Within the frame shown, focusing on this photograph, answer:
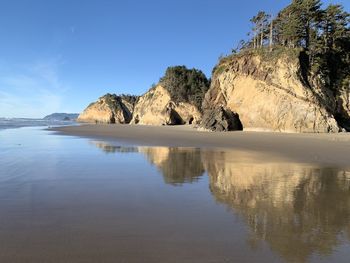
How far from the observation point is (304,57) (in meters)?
35.4

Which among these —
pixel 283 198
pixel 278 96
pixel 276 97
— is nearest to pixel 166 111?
pixel 276 97

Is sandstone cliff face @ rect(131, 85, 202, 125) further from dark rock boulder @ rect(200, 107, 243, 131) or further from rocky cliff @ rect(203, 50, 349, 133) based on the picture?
dark rock boulder @ rect(200, 107, 243, 131)

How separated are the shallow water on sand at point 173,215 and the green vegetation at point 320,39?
28682mm

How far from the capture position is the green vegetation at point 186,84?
62378 millimetres

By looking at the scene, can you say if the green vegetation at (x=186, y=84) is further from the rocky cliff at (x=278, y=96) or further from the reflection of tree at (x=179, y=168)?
the reflection of tree at (x=179, y=168)

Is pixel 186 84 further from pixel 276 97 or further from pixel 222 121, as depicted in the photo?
pixel 276 97

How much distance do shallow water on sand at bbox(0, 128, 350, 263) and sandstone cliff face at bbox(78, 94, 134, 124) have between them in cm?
8601

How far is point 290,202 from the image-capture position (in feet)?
22.2

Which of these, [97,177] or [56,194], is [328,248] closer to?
[56,194]

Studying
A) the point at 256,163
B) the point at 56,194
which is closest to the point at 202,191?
the point at 56,194

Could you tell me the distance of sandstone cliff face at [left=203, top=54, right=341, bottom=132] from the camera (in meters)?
31.7

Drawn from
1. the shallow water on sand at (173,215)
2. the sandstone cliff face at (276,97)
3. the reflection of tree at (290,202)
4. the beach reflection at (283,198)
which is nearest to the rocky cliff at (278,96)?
the sandstone cliff face at (276,97)

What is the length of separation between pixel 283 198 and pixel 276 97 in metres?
28.3

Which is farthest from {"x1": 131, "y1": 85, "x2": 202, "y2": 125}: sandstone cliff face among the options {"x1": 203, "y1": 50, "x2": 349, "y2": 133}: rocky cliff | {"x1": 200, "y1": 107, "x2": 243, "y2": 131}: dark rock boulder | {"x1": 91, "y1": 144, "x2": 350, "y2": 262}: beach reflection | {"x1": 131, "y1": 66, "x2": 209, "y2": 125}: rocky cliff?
{"x1": 91, "y1": 144, "x2": 350, "y2": 262}: beach reflection
